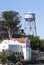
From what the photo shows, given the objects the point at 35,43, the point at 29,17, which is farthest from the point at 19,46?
the point at 29,17

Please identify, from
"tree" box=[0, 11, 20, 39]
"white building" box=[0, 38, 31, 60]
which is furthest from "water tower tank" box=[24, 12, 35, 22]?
"white building" box=[0, 38, 31, 60]

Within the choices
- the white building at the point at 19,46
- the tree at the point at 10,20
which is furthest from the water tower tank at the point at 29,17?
the white building at the point at 19,46

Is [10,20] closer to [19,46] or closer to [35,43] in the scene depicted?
[35,43]

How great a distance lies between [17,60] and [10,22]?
1652cm

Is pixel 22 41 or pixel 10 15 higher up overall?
pixel 10 15

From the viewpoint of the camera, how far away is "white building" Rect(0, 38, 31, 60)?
59.5m

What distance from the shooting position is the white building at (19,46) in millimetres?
59500

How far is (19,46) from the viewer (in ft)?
206

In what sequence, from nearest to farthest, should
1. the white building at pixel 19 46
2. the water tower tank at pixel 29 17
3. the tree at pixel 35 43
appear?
the white building at pixel 19 46 < the tree at pixel 35 43 < the water tower tank at pixel 29 17

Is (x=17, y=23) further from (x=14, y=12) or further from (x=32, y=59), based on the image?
(x=32, y=59)

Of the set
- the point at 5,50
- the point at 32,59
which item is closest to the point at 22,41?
the point at 32,59

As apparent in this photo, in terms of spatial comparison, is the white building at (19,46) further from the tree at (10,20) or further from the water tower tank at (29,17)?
the water tower tank at (29,17)

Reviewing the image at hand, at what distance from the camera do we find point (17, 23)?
72.1 m

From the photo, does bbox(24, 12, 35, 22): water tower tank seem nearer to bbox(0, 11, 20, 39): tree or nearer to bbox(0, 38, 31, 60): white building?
bbox(0, 11, 20, 39): tree
